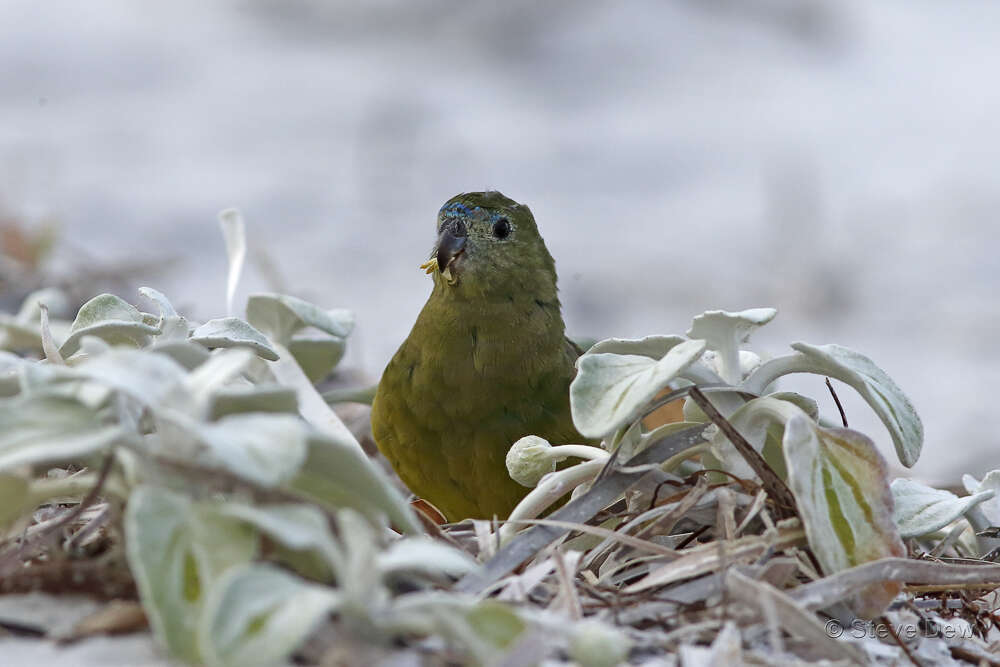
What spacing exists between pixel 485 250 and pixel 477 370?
279mm

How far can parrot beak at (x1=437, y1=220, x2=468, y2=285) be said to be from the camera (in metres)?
2.69

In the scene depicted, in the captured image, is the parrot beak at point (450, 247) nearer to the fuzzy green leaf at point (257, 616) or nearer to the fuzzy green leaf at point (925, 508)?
the fuzzy green leaf at point (925, 508)

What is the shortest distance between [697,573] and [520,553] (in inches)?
8.7

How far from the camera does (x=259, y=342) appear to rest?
1.99 metres

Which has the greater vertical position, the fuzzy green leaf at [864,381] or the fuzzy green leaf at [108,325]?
the fuzzy green leaf at [108,325]

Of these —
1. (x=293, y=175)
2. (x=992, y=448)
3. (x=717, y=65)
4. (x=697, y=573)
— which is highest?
(x=717, y=65)

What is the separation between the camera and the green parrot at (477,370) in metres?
2.56

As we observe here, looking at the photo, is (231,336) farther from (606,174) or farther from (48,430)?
(606,174)

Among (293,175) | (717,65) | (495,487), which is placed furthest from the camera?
(717,65)

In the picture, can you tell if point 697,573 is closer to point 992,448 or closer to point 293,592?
point 293,592

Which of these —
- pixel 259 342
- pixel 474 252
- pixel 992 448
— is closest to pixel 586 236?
pixel 992 448

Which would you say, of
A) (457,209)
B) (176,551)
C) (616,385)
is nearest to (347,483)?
(176,551)

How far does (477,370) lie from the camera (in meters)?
2.61

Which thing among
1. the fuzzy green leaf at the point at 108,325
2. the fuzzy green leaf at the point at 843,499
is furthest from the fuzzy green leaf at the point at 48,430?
the fuzzy green leaf at the point at 843,499
